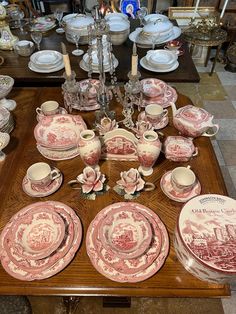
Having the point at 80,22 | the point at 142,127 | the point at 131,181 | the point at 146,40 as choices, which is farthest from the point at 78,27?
the point at 131,181

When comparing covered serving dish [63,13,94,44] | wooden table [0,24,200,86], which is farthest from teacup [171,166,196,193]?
covered serving dish [63,13,94,44]

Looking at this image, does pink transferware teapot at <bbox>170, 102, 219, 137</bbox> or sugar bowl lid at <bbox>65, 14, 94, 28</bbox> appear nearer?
pink transferware teapot at <bbox>170, 102, 219, 137</bbox>

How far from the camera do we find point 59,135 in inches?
62.8

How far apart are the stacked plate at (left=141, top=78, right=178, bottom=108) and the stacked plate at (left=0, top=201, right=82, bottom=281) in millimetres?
901

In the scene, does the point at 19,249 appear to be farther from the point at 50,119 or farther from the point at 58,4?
the point at 58,4

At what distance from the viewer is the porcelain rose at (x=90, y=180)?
1.33 metres

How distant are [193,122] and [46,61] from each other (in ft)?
4.44

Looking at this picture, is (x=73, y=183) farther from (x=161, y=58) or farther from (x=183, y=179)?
(x=161, y=58)

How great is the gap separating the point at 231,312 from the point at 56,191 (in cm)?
143

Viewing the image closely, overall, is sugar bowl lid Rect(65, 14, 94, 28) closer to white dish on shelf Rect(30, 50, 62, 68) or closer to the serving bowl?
white dish on shelf Rect(30, 50, 62, 68)

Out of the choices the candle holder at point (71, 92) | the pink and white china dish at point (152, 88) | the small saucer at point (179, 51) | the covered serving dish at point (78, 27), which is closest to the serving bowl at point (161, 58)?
the small saucer at point (179, 51)

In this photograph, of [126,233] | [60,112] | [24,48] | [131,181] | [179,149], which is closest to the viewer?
[126,233]

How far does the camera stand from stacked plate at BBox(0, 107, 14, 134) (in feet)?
5.35

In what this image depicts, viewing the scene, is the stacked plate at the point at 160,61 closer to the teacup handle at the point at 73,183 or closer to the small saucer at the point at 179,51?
the small saucer at the point at 179,51
